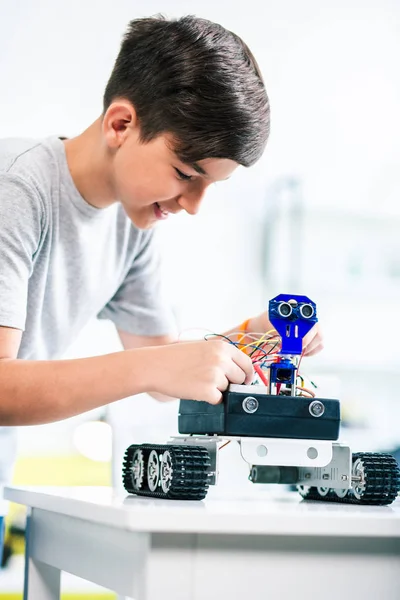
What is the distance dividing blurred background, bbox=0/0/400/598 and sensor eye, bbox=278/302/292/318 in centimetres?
212

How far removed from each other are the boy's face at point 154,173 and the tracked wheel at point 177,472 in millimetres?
392

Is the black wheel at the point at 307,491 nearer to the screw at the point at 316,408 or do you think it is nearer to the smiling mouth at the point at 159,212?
the screw at the point at 316,408

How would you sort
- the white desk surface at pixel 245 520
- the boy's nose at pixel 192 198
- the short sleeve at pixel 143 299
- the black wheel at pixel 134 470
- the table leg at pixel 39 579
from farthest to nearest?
the short sleeve at pixel 143 299 < the boy's nose at pixel 192 198 < the table leg at pixel 39 579 < the black wheel at pixel 134 470 < the white desk surface at pixel 245 520

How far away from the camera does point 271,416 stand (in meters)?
0.80

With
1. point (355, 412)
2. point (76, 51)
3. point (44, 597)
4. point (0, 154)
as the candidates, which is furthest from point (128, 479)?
point (355, 412)

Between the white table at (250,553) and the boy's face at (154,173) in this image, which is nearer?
the white table at (250,553)

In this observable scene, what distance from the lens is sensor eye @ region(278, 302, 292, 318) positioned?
86cm

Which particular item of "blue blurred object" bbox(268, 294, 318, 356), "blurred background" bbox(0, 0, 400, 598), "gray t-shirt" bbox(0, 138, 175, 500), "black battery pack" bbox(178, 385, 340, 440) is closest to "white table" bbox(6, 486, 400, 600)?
"black battery pack" bbox(178, 385, 340, 440)

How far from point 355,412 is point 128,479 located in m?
2.69

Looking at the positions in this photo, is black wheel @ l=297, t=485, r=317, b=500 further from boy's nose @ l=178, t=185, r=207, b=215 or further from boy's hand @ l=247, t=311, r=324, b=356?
boy's nose @ l=178, t=185, r=207, b=215

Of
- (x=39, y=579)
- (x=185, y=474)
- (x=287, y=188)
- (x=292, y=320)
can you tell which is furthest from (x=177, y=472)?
(x=287, y=188)

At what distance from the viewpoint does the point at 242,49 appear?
1.10 meters

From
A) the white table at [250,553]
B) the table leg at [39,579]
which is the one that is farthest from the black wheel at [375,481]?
the table leg at [39,579]

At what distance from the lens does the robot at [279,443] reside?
794mm
